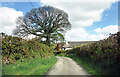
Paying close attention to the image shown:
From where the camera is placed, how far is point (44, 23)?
28312mm

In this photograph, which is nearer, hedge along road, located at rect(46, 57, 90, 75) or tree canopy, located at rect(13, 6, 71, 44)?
hedge along road, located at rect(46, 57, 90, 75)

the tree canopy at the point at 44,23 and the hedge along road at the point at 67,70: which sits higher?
the tree canopy at the point at 44,23

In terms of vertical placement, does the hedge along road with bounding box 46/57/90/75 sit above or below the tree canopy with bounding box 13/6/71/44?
below

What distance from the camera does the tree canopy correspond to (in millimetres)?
27609

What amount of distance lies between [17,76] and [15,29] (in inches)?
1040

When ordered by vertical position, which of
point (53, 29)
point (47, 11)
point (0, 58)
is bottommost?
point (0, 58)

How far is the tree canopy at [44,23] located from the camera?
27.6 m

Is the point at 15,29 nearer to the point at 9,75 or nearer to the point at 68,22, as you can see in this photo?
the point at 68,22

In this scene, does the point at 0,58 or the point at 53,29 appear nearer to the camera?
the point at 0,58

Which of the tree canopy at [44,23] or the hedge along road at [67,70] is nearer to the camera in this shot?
the hedge along road at [67,70]

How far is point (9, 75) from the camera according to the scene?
18.6 ft

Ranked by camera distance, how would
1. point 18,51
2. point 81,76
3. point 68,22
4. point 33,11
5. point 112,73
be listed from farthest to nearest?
1. point 68,22
2. point 33,11
3. point 18,51
4. point 81,76
5. point 112,73

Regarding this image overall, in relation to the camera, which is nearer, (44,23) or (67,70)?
(67,70)

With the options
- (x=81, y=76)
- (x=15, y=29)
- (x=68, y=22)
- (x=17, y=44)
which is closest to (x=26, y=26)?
(x=15, y=29)
